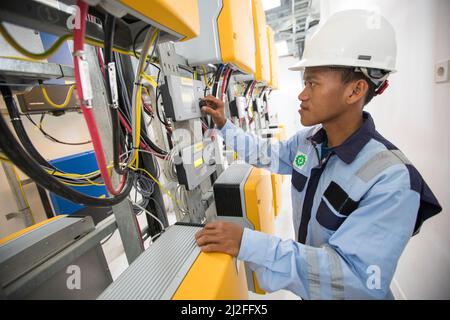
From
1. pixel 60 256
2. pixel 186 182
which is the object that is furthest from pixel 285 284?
pixel 60 256

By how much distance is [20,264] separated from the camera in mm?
669

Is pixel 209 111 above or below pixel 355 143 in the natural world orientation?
above

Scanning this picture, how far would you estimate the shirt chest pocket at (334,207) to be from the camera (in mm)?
744

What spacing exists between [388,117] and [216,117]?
1.35m

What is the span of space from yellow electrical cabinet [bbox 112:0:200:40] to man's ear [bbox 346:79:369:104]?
622 millimetres

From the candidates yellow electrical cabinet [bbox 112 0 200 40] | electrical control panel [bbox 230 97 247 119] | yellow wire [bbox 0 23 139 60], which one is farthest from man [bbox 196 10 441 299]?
electrical control panel [bbox 230 97 247 119]

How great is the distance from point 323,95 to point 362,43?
0.22 meters

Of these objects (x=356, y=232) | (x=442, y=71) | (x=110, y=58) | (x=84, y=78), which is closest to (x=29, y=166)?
(x=84, y=78)

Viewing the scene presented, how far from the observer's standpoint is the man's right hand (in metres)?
1.15

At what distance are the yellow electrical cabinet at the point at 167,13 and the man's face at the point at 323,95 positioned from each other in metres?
0.52

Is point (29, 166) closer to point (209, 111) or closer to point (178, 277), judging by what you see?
point (178, 277)

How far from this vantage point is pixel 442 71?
97cm

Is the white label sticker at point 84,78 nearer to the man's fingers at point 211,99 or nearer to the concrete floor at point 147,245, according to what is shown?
the man's fingers at point 211,99
